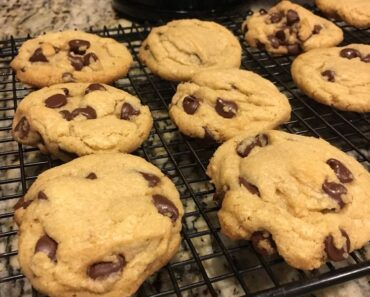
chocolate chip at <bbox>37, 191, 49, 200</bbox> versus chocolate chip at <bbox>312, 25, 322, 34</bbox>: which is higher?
chocolate chip at <bbox>37, 191, 49, 200</bbox>

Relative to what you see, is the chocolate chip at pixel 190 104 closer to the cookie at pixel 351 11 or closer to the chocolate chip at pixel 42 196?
the chocolate chip at pixel 42 196

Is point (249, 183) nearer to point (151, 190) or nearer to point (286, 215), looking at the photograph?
point (286, 215)

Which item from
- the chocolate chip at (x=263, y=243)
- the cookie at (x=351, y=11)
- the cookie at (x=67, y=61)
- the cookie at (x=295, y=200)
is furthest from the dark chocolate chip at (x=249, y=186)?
the cookie at (x=351, y=11)

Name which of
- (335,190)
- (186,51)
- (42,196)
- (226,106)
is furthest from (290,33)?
(42,196)

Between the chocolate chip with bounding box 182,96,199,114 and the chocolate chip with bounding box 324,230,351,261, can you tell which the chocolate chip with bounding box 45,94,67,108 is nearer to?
the chocolate chip with bounding box 182,96,199,114

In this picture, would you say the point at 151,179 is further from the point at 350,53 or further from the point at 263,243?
the point at 350,53

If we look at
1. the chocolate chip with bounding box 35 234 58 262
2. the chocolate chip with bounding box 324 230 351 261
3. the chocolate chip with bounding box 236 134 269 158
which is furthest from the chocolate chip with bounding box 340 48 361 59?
the chocolate chip with bounding box 35 234 58 262
